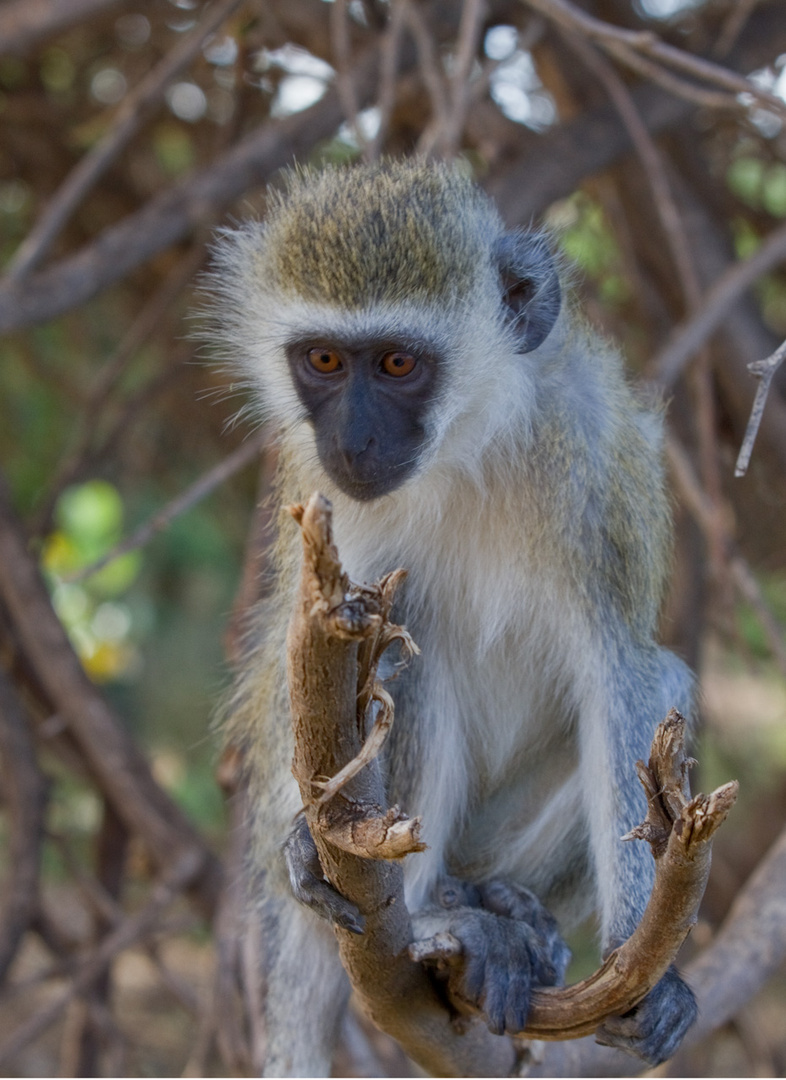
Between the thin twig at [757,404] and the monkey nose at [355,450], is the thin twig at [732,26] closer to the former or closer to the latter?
the monkey nose at [355,450]

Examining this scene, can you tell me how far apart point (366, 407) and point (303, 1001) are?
1.26 m

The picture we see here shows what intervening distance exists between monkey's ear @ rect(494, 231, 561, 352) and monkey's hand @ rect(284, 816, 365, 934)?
97 centimetres

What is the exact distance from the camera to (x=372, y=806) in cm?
152

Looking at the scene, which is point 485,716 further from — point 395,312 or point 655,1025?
point 395,312

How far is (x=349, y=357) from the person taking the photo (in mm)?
2119

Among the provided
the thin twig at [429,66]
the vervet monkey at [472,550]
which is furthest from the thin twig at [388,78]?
the vervet monkey at [472,550]

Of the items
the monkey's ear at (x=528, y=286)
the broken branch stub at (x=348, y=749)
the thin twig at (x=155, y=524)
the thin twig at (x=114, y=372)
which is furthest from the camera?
the thin twig at (x=114, y=372)

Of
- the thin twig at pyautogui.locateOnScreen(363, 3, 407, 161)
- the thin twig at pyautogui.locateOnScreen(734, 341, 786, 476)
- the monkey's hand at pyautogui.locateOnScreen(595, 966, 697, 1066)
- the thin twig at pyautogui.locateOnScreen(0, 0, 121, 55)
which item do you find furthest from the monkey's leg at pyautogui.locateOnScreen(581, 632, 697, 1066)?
the thin twig at pyautogui.locateOnScreen(0, 0, 121, 55)

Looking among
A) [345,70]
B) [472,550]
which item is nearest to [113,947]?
[472,550]

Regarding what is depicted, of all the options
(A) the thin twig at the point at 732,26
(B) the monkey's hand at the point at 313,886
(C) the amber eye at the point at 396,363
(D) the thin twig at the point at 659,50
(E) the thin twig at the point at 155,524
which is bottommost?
(B) the monkey's hand at the point at 313,886

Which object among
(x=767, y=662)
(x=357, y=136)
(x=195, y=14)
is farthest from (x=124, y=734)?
(x=767, y=662)

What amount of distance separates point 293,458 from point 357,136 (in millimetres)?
1015

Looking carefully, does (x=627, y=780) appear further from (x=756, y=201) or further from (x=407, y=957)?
(x=756, y=201)

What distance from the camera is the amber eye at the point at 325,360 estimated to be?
2.15 metres
